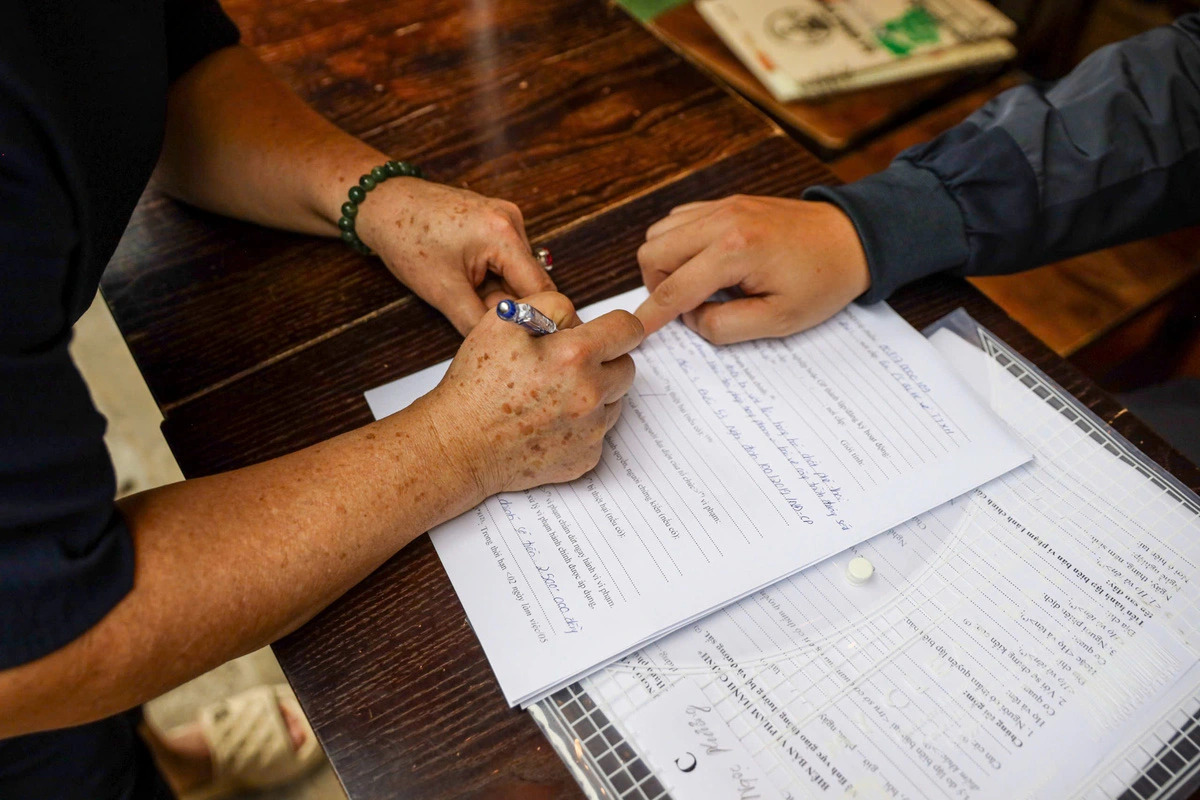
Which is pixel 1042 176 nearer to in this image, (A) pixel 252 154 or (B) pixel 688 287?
(B) pixel 688 287

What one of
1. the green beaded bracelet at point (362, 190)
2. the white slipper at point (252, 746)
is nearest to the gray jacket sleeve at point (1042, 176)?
the green beaded bracelet at point (362, 190)

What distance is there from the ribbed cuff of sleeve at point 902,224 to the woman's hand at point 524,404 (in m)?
0.28

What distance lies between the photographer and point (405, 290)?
0.82m

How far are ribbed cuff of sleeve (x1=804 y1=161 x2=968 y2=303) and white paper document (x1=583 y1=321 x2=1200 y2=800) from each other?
0.22 meters

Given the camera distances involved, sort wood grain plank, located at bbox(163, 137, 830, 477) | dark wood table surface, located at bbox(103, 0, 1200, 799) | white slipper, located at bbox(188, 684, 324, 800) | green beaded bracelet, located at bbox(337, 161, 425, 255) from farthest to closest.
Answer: white slipper, located at bbox(188, 684, 324, 800) < green beaded bracelet, located at bbox(337, 161, 425, 255) < wood grain plank, located at bbox(163, 137, 830, 477) < dark wood table surface, located at bbox(103, 0, 1200, 799)

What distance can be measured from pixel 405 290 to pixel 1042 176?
2.11 ft

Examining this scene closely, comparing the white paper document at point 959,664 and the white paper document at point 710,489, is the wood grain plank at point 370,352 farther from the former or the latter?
the white paper document at point 959,664

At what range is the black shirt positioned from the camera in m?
0.45

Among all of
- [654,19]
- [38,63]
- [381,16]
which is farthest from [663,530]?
[654,19]

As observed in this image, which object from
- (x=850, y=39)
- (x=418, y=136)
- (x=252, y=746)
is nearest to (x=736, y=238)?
(x=418, y=136)

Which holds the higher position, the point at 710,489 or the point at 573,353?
the point at 573,353

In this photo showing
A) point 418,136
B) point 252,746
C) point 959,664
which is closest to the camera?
point 959,664

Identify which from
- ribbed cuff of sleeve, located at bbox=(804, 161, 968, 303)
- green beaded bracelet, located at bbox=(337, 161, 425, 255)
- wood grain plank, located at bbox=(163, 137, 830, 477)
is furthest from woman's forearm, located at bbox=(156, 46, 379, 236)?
ribbed cuff of sleeve, located at bbox=(804, 161, 968, 303)

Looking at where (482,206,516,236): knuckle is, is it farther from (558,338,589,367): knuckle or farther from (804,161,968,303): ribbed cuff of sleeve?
(804,161,968,303): ribbed cuff of sleeve
